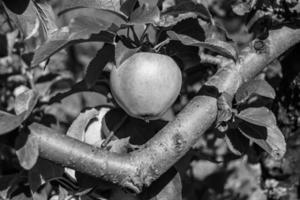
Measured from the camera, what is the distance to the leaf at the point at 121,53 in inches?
38.8

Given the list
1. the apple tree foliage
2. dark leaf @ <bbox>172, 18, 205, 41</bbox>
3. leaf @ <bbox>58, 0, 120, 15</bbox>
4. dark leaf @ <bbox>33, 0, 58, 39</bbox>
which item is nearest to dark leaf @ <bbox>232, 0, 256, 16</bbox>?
the apple tree foliage

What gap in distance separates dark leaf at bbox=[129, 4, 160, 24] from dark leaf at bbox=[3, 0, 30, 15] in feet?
0.72

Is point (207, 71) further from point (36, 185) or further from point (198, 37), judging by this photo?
point (36, 185)

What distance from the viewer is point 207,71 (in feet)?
4.99

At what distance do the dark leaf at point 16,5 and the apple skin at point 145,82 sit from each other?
0.21 meters

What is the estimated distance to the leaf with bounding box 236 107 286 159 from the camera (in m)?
1.07

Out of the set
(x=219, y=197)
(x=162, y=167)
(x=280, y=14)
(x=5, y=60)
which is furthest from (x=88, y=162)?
(x=219, y=197)

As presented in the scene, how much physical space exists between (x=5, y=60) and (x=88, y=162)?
2.53 feet

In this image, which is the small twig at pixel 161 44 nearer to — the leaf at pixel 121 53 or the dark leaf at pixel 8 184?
the leaf at pixel 121 53

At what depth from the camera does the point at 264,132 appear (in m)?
1.09

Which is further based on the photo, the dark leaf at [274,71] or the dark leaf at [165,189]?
the dark leaf at [274,71]

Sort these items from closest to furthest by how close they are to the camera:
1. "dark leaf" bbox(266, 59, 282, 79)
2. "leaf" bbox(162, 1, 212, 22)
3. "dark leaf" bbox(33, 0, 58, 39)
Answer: "leaf" bbox(162, 1, 212, 22) < "dark leaf" bbox(33, 0, 58, 39) < "dark leaf" bbox(266, 59, 282, 79)

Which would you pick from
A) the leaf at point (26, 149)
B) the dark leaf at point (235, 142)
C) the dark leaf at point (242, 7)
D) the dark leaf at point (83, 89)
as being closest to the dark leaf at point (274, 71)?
the dark leaf at point (242, 7)

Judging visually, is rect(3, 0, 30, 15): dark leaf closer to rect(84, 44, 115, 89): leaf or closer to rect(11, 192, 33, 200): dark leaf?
rect(84, 44, 115, 89): leaf
